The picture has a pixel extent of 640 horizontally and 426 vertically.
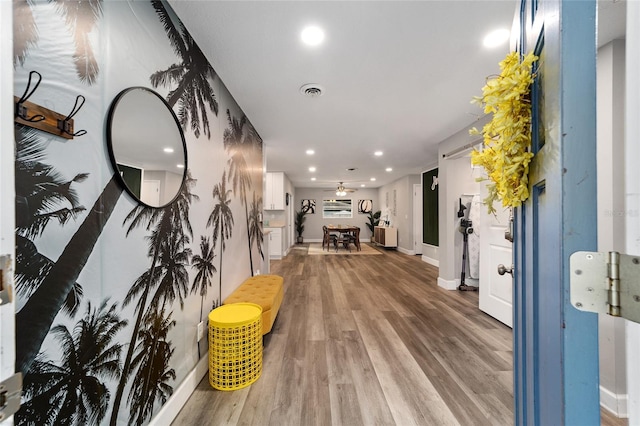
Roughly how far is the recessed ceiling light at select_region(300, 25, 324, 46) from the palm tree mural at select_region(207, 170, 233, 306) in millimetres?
1221

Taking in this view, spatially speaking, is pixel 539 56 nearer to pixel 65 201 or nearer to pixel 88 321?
pixel 65 201

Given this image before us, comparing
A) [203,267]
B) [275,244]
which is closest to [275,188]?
[275,244]

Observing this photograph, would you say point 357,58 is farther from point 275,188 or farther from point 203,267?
point 275,188

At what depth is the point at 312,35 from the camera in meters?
1.59

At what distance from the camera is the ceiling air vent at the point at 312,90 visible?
2.22m

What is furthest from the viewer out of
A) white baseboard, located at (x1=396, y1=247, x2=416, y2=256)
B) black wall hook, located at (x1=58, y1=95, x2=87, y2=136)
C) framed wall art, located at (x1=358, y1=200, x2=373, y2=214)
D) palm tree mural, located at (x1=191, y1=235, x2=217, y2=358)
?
framed wall art, located at (x1=358, y1=200, x2=373, y2=214)

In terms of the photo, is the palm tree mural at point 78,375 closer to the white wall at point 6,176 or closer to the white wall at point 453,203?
the white wall at point 6,176

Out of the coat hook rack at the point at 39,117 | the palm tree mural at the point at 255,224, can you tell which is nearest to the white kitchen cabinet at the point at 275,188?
the palm tree mural at the point at 255,224

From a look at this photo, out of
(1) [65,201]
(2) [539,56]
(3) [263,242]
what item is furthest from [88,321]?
(3) [263,242]

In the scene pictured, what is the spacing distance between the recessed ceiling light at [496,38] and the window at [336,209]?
27.7ft

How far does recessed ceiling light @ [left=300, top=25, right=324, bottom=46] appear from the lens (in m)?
1.54

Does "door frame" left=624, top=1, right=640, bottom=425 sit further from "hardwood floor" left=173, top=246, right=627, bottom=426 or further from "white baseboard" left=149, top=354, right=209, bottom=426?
"white baseboard" left=149, top=354, right=209, bottom=426

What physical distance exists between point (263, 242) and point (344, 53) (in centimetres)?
290

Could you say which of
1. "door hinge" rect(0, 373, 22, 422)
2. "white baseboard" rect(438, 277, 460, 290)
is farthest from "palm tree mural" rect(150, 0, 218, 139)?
"white baseboard" rect(438, 277, 460, 290)
